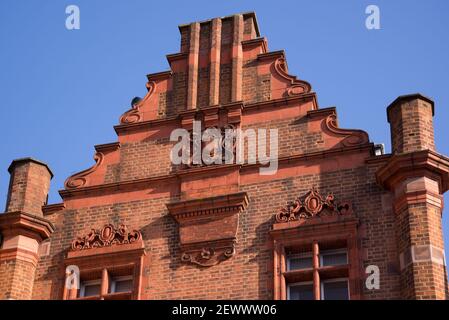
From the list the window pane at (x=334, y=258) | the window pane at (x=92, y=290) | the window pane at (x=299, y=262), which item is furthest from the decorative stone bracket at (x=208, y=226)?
the window pane at (x=92, y=290)

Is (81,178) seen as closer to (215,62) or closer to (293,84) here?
A: (215,62)

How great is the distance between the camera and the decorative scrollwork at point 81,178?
26.5 metres

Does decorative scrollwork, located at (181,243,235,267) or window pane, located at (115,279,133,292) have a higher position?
decorative scrollwork, located at (181,243,235,267)

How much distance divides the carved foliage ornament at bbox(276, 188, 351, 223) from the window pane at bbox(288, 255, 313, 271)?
74cm

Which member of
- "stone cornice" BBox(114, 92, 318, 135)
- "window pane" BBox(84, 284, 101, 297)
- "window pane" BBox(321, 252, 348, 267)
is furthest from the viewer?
"stone cornice" BBox(114, 92, 318, 135)

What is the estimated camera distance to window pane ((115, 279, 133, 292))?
24922mm

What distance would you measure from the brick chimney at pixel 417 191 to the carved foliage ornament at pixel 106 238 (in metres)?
5.12

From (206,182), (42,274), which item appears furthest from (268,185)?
(42,274)

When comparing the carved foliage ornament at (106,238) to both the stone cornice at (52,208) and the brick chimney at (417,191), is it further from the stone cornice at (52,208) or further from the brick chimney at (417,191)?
the brick chimney at (417,191)

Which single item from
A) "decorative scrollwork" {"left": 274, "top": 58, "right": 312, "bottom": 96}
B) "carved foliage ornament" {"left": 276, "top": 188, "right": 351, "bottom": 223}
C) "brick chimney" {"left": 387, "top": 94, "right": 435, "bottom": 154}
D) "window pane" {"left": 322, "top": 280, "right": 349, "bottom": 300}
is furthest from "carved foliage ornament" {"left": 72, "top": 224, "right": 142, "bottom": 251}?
"brick chimney" {"left": 387, "top": 94, "right": 435, "bottom": 154}

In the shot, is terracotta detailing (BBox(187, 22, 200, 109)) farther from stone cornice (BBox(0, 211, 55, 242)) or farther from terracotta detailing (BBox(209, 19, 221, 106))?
stone cornice (BBox(0, 211, 55, 242))

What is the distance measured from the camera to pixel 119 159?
26656 millimetres

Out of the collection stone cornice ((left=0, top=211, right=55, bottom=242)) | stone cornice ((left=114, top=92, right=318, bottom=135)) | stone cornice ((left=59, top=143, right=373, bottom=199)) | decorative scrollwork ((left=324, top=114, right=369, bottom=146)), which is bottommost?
stone cornice ((left=0, top=211, right=55, bottom=242))

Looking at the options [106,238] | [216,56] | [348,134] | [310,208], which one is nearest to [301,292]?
[310,208]
